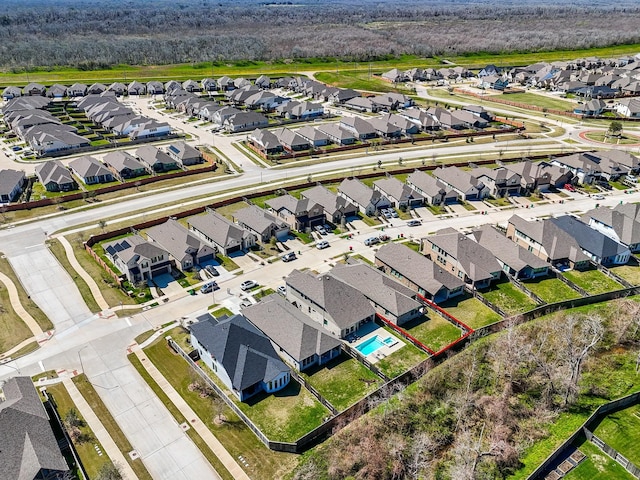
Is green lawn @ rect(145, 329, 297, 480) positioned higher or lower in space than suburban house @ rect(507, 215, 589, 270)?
lower

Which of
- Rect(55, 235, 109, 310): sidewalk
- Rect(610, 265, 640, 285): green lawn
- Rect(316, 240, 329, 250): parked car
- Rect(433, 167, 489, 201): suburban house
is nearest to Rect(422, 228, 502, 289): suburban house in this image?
Rect(316, 240, 329, 250): parked car

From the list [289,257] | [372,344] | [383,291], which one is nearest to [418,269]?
[383,291]

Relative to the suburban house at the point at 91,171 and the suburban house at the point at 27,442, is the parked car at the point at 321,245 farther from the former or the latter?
the suburban house at the point at 91,171

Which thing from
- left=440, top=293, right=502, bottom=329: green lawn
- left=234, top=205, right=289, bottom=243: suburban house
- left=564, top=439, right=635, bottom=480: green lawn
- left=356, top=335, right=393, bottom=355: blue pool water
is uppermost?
left=234, top=205, right=289, bottom=243: suburban house

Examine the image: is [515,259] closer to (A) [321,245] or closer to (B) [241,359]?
(A) [321,245]

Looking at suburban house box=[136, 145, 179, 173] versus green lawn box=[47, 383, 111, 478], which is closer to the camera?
green lawn box=[47, 383, 111, 478]

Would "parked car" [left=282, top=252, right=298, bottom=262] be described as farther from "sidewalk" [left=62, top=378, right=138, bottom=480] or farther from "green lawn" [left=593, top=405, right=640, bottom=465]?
"green lawn" [left=593, top=405, right=640, bottom=465]
